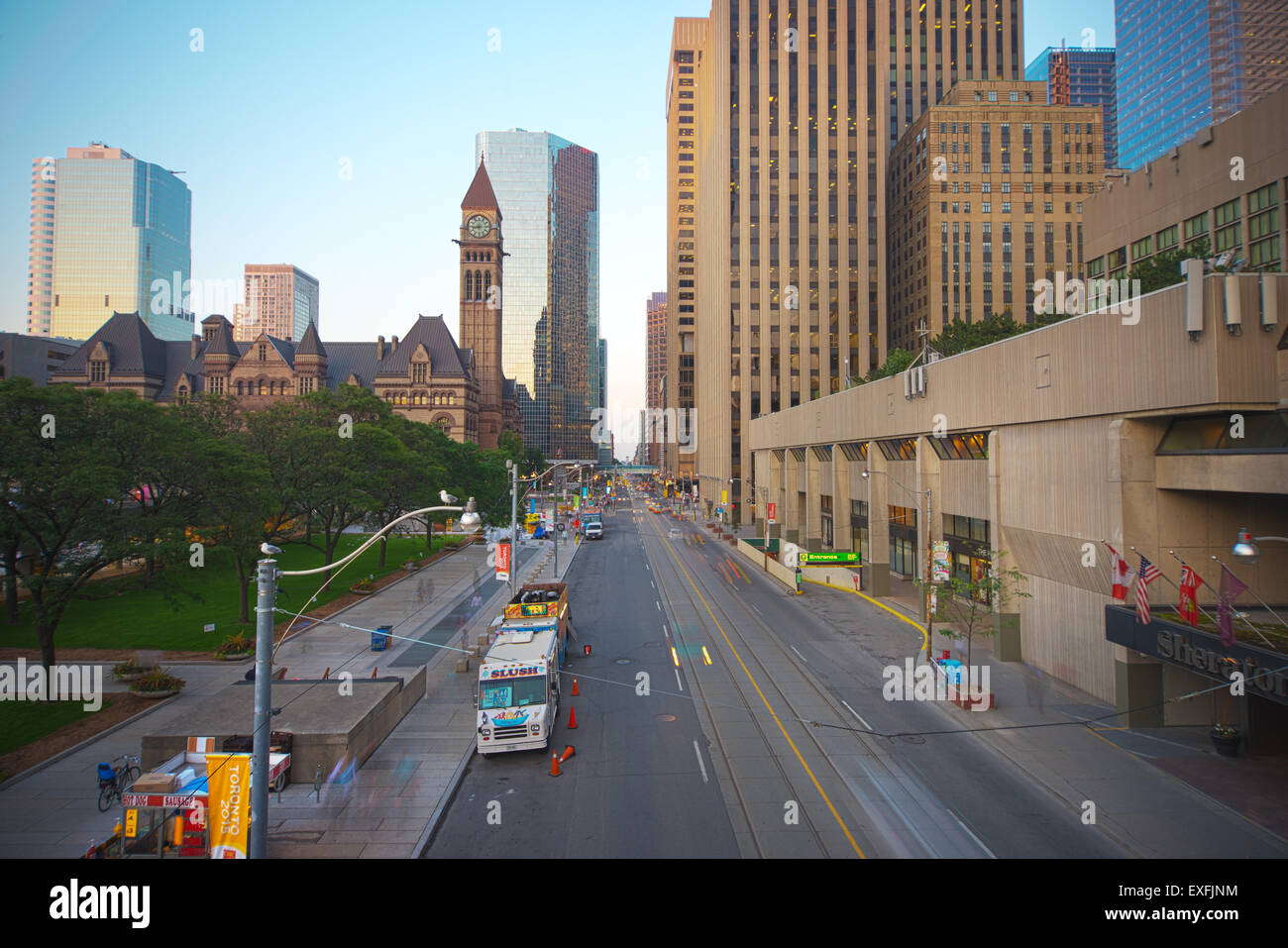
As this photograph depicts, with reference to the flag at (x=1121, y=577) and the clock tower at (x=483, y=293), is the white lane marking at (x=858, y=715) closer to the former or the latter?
the flag at (x=1121, y=577)

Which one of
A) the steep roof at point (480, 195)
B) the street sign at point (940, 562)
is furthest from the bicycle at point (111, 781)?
the steep roof at point (480, 195)

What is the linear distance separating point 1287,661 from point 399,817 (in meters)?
19.6

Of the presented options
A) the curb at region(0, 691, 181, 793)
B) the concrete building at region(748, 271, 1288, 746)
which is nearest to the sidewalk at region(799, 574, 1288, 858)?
the concrete building at region(748, 271, 1288, 746)

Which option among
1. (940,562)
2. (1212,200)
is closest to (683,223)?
(1212,200)

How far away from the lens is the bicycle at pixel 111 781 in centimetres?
1450

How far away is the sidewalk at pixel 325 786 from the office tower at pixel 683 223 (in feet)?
428

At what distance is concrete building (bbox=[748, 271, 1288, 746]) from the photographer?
16.5 meters

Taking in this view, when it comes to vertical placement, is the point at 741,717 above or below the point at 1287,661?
below

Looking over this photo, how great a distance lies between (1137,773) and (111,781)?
24.4 meters

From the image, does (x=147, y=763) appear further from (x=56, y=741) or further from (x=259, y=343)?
(x=259, y=343)

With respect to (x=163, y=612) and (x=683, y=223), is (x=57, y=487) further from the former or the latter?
(x=683, y=223)

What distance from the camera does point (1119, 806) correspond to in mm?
14367

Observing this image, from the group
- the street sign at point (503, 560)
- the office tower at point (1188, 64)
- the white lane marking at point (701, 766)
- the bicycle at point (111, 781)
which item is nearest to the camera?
the bicycle at point (111, 781)
